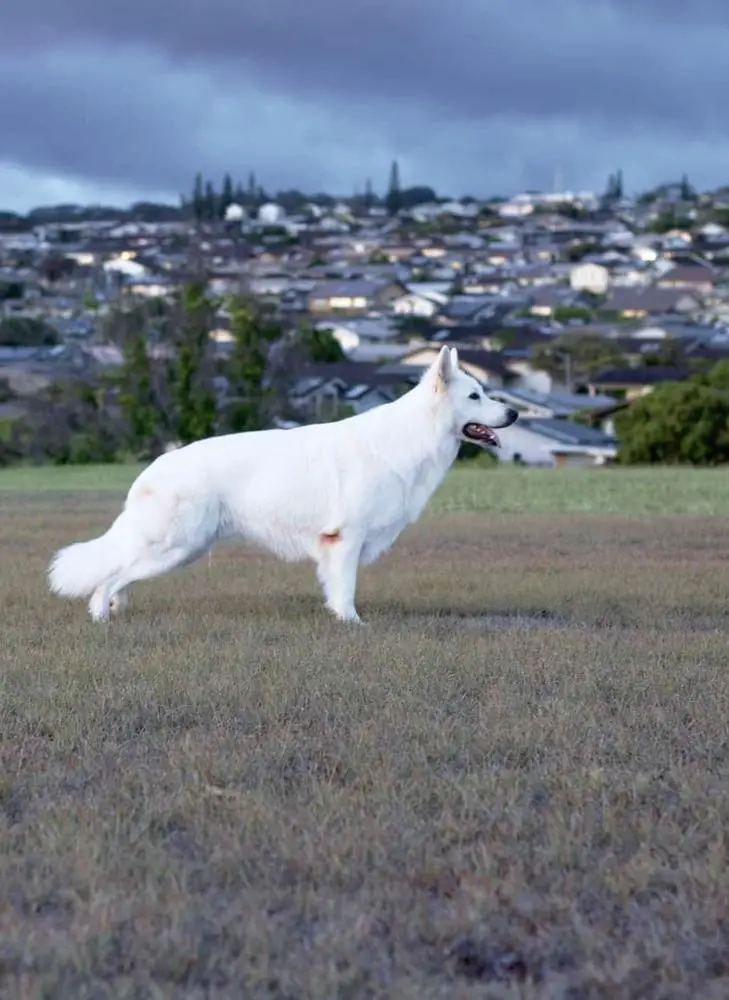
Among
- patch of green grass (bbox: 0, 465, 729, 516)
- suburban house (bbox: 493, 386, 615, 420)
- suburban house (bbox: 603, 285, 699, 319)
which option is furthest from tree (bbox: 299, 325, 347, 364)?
suburban house (bbox: 603, 285, 699, 319)

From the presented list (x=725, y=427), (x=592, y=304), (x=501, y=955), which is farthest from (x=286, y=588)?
(x=592, y=304)

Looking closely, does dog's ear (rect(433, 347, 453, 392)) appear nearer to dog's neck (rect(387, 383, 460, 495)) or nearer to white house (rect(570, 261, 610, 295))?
dog's neck (rect(387, 383, 460, 495))

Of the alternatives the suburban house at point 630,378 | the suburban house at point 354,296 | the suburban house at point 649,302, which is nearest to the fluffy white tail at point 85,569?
the suburban house at point 630,378

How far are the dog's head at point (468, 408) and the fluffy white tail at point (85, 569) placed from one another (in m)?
2.32

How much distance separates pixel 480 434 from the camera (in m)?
11.7

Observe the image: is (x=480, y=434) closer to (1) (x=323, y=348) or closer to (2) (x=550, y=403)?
(2) (x=550, y=403)

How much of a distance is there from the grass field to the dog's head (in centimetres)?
124

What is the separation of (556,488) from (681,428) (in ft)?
64.6

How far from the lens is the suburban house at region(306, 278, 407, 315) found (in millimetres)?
151375

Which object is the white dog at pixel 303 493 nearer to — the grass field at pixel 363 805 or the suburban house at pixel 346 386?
the grass field at pixel 363 805

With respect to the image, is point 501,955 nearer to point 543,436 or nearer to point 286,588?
point 286,588

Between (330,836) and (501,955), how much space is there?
3.49 ft

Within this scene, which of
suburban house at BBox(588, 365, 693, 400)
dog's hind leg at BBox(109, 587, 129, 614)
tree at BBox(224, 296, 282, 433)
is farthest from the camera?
suburban house at BBox(588, 365, 693, 400)

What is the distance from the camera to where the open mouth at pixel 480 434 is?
11.7 metres
